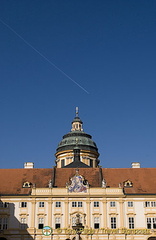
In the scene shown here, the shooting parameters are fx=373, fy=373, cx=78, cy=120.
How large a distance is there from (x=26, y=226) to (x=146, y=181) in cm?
2322

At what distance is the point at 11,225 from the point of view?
206 feet

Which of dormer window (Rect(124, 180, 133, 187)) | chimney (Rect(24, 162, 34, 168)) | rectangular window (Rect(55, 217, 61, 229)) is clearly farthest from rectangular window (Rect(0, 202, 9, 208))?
dormer window (Rect(124, 180, 133, 187))

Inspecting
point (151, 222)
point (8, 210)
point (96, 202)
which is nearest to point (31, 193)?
point (8, 210)

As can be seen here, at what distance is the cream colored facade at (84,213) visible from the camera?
62.4m

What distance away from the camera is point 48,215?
209 ft

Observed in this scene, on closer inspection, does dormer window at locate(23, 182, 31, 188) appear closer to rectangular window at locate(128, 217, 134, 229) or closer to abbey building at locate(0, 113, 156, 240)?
abbey building at locate(0, 113, 156, 240)

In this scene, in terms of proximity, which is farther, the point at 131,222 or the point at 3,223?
the point at 131,222

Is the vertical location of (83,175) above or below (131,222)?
above

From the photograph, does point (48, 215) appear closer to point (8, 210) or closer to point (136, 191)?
point (8, 210)

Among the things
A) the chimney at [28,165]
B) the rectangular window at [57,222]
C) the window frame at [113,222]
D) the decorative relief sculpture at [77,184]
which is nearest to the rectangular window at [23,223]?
the rectangular window at [57,222]

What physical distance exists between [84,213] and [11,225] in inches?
491

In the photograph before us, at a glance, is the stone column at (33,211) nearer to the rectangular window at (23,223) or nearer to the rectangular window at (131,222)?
the rectangular window at (23,223)

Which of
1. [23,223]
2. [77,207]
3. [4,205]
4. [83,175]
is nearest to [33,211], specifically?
[23,223]

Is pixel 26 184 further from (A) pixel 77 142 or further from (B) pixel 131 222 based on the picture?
(A) pixel 77 142
